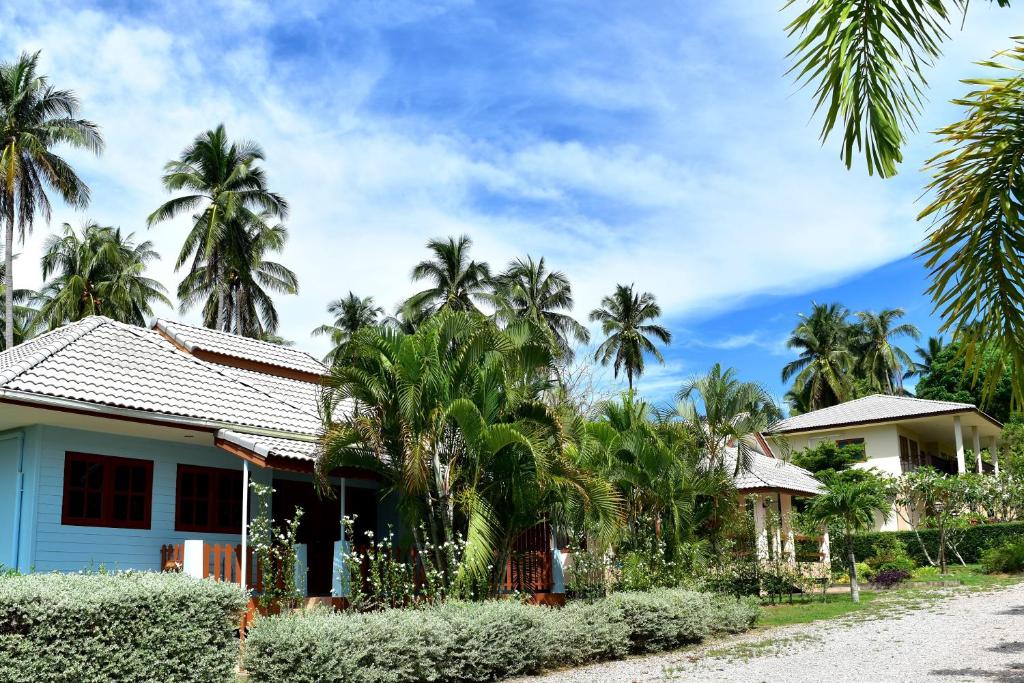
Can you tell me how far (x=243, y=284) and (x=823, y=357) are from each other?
1421 inches

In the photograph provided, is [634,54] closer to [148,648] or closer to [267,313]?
[148,648]

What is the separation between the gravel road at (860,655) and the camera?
35.2 feet

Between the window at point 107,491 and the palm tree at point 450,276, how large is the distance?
32603 millimetres

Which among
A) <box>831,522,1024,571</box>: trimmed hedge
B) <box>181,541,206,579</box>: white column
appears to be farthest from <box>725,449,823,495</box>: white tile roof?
<box>181,541,206,579</box>: white column

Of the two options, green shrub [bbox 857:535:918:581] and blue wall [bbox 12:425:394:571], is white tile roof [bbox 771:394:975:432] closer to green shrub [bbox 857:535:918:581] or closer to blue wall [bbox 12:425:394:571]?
green shrub [bbox 857:535:918:581]

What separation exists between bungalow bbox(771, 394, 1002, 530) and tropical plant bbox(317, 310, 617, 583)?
27.0 meters

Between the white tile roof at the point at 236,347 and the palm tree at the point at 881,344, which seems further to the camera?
the palm tree at the point at 881,344

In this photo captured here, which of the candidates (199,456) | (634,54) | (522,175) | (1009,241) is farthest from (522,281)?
(1009,241)

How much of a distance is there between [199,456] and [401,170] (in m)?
6.06

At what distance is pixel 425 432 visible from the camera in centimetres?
1262

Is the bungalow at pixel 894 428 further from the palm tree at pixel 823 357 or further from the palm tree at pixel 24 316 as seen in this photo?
the palm tree at pixel 24 316

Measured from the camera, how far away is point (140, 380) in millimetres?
14812

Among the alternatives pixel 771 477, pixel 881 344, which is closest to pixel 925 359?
pixel 881 344

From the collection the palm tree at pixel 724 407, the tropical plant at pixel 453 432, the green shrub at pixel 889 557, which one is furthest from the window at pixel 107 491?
the green shrub at pixel 889 557
